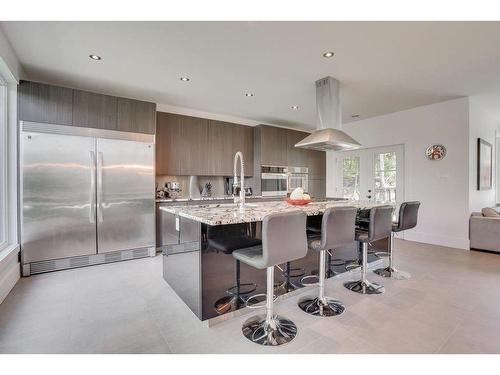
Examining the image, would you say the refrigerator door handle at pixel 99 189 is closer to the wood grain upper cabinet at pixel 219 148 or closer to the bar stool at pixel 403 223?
the wood grain upper cabinet at pixel 219 148

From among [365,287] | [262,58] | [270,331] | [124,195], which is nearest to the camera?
[270,331]

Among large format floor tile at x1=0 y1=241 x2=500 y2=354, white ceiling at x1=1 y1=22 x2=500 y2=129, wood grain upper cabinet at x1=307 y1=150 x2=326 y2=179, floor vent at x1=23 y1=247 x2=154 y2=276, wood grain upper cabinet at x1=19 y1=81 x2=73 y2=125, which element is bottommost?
large format floor tile at x1=0 y1=241 x2=500 y2=354

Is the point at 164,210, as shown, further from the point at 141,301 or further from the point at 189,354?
the point at 189,354

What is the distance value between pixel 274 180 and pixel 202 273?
3895mm

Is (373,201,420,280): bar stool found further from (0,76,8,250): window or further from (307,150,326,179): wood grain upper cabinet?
(0,76,8,250): window

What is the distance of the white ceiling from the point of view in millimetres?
2311

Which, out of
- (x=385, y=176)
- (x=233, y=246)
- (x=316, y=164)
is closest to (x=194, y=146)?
(x=233, y=246)

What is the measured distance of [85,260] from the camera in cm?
345

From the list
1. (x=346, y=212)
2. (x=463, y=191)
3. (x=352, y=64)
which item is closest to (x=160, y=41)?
(x=352, y=64)

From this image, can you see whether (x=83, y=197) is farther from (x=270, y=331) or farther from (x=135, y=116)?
(x=270, y=331)

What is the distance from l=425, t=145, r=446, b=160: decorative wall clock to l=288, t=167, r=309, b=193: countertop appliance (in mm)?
2533

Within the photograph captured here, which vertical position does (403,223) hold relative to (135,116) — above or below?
below

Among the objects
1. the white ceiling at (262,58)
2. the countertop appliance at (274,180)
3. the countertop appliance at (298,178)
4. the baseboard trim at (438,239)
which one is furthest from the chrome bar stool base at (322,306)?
the countertop appliance at (298,178)

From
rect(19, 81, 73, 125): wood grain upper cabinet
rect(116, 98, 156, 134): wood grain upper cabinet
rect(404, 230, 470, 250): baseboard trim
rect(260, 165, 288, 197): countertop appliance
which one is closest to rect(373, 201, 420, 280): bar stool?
rect(404, 230, 470, 250): baseboard trim
